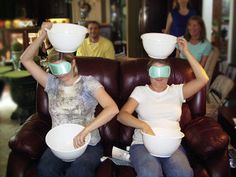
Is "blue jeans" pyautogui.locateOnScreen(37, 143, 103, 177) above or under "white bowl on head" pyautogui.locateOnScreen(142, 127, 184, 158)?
under

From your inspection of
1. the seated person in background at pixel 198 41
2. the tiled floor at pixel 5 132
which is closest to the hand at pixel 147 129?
the tiled floor at pixel 5 132

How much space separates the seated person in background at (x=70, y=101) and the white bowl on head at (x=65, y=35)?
2.0 inches

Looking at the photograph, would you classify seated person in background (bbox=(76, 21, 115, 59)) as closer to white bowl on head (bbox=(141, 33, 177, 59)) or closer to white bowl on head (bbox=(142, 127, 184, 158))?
white bowl on head (bbox=(141, 33, 177, 59))

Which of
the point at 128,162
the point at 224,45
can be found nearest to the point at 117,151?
the point at 128,162

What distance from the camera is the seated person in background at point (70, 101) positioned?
188cm

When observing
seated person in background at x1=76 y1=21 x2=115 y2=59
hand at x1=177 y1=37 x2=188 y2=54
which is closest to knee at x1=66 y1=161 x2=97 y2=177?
hand at x1=177 y1=37 x2=188 y2=54

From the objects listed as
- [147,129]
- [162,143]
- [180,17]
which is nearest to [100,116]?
[147,129]

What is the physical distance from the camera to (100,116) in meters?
1.90

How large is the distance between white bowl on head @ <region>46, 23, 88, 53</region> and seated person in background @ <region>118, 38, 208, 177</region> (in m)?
0.47

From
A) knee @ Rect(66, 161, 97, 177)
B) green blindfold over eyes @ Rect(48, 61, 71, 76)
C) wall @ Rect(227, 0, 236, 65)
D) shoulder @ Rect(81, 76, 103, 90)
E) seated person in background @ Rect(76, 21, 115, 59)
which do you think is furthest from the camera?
wall @ Rect(227, 0, 236, 65)

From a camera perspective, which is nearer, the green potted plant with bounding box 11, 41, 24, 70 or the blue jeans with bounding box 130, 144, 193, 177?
the green potted plant with bounding box 11, 41, 24, 70

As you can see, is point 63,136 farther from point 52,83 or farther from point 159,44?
point 159,44

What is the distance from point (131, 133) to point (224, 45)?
3257 mm

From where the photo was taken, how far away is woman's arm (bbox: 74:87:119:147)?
185 cm
